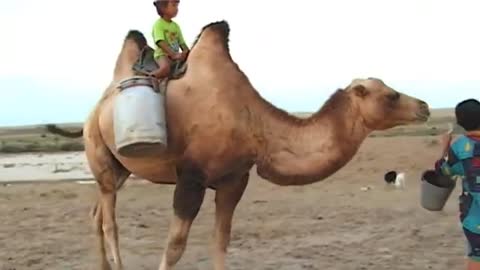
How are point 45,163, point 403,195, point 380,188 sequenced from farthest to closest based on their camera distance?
point 45,163 < point 380,188 < point 403,195

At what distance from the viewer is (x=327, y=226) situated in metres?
10.9

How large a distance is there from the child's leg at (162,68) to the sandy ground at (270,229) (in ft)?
6.75

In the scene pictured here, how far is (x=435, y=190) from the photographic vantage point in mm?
6309

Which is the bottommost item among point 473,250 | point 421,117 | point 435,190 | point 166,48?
point 473,250

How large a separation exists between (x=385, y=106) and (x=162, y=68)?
182cm

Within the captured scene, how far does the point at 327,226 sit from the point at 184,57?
3980 millimetres

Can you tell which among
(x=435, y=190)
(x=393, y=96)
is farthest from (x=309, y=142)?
(x=435, y=190)

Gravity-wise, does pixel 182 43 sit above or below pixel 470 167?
above

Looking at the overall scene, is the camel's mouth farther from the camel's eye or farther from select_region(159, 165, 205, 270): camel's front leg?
select_region(159, 165, 205, 270): camel's front leg

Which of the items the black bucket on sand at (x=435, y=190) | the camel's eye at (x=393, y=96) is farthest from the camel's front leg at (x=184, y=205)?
the black bucket on sand at (x=435, y=190)

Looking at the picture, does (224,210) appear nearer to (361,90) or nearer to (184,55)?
(184,55)

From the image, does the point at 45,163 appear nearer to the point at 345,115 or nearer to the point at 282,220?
the point at 282,220

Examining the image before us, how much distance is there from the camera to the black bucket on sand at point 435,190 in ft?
20.6

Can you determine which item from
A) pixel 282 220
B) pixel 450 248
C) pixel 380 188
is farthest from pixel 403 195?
pixel 450 248
